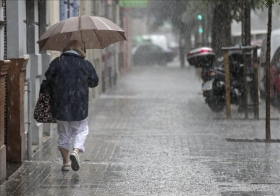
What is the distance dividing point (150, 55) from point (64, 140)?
164 ft

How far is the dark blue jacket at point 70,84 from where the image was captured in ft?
35.3

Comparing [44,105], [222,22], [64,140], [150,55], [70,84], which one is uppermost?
[222,22]

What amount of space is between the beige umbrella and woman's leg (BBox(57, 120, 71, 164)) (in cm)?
111

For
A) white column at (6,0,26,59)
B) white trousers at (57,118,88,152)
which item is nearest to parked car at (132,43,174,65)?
white column at (6,0,26,59)

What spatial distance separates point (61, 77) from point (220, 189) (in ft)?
8.21

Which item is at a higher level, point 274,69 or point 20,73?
A: point 20,73

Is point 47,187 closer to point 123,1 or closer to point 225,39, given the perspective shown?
point 225,39

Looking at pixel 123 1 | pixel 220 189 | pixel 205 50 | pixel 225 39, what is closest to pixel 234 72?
pixel 205 50

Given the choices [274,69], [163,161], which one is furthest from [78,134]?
[274,69]

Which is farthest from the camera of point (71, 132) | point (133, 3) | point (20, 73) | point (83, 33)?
point (133, 3)

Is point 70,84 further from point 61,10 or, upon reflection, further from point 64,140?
point 61,10

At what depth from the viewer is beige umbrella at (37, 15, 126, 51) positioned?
1126 centimetres

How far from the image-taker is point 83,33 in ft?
38.9

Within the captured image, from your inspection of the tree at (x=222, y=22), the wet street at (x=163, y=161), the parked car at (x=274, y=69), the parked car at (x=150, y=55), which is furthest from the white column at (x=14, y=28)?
the parked car at (x=150, y=55)
